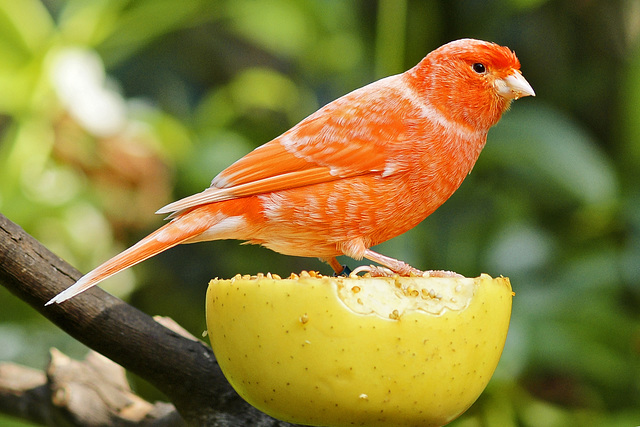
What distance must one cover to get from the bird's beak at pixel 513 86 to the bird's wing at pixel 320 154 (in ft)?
0.81

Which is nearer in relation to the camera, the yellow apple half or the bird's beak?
the yellow apple half

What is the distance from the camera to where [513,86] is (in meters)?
1.68

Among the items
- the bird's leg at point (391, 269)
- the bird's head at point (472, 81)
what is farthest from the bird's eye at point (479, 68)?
the bird's leg at point (391, 269)

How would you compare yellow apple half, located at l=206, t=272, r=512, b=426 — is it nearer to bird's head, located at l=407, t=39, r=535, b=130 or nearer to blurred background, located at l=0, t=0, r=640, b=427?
bird's head, located at l=407, t=39, r=535, b=130

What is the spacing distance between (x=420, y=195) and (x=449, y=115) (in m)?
0.21

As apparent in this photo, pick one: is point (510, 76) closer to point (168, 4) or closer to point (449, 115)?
point (449, 115)

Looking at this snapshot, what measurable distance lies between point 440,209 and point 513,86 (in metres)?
1.95

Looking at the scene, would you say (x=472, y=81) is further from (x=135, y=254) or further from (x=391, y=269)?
(x=135, y=254)

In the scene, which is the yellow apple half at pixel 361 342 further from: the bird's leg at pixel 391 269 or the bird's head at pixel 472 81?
the bird's head at pixel 472 81

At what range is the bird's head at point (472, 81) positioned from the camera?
169 centimetres

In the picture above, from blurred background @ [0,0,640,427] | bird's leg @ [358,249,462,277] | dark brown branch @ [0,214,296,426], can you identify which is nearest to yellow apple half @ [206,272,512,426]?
bird's leg @ [358,249,462,277]

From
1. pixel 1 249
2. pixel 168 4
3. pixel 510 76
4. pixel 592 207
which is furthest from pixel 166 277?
pixel 510 76

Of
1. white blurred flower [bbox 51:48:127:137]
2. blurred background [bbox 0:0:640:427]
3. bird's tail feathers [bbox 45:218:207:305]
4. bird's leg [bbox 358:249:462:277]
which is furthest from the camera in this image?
white blurred flower [bbox 51:48:127:137]

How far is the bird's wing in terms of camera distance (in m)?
1.64
